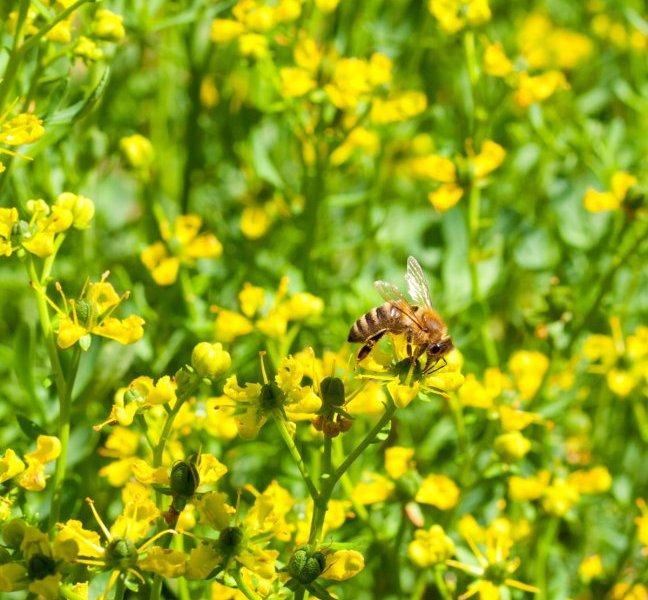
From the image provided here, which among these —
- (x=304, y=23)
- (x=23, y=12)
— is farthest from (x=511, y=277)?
(x=23, y=12)

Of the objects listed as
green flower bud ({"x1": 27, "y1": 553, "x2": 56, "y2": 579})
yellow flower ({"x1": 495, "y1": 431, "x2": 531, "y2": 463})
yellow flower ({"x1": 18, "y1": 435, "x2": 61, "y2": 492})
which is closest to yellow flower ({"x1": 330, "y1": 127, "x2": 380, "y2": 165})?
yellow flower ({"x1": 495, "y1": 431, "x2": 531, "y2": 463})

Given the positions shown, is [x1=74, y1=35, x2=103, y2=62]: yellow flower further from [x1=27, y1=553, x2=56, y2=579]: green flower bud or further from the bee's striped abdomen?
[x1=27, y1=553, x2=56, y2=579]: green flower bud

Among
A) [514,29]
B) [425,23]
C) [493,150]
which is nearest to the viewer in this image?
[493,150]

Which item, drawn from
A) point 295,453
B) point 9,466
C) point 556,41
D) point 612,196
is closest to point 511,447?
point 295,453

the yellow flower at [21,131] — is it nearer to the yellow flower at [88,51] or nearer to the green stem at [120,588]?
the yellow flower at [88,51]

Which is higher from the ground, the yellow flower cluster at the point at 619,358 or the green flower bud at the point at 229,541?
the green flower bud at the point at 229,541

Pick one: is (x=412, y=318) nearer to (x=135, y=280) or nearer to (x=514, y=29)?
(x=135, y=280)

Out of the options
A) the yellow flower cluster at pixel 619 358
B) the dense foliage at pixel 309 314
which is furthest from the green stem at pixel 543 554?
the yellow flower cluster at pixel 619 358
